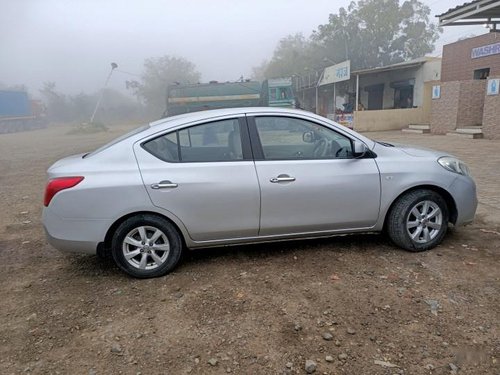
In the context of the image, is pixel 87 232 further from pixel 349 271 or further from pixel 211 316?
pixel 349 271

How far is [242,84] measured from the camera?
26.4 meters

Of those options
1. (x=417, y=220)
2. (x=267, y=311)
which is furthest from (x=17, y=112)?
(x=267, y=311)

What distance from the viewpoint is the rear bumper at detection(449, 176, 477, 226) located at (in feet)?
13.8

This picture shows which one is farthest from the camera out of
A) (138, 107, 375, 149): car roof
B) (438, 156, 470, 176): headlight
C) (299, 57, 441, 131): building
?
(299, 57, 441, 131): building

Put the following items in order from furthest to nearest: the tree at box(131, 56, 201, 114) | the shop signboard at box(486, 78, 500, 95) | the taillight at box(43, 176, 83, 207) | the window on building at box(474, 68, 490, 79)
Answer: the tree at box(131, 56, 201, 114) < the window on building at box(474, 68, 490, 79) < the shop signboard at box(486, 78, 500, 95) < the taillight at box(43, 176, 83, 207)

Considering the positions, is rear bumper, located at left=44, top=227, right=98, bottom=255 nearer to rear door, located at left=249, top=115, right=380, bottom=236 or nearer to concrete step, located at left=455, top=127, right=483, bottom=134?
rear door, located at left=249, top=115, right=380, bottom=236

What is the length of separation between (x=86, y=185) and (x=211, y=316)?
1584 millimetres

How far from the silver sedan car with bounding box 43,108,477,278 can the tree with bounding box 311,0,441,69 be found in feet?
157

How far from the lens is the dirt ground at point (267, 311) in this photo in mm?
2648

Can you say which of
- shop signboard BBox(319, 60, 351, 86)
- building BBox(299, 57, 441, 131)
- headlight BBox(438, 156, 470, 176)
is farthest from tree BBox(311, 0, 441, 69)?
headlight BBox(438, 156, 470, 176)

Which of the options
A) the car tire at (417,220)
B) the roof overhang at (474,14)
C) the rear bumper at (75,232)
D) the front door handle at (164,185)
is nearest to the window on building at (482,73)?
the roof overhang at (474,14)

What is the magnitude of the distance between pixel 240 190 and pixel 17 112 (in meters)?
51.3

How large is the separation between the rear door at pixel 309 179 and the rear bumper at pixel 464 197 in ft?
2.74

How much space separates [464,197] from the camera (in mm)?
4242
